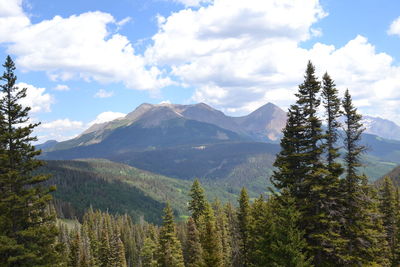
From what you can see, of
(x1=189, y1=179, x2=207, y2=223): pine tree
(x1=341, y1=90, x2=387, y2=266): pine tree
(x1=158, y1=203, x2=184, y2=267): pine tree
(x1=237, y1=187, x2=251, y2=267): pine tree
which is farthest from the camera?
(x1=189, y1=179, x2=207, y2=223): pine tree

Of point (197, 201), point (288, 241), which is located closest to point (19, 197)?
point (288, 241)

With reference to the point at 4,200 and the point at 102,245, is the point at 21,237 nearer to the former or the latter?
the point at 4,200

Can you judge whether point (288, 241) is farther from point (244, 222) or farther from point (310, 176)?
point (244, 222)

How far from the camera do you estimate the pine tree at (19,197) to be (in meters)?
27.4

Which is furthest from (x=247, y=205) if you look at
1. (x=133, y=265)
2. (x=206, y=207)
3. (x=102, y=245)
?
(x=133, y=265)

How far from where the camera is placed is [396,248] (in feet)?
195

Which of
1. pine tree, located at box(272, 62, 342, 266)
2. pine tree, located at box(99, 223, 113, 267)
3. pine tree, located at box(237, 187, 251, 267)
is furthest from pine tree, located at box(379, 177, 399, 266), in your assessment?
pine tree, located at box(99, 223, 113, 267)

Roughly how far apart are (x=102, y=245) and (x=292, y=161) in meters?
71.8

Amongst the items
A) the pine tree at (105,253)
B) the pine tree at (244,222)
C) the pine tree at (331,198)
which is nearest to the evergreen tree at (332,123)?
the pine tree at (331,198)

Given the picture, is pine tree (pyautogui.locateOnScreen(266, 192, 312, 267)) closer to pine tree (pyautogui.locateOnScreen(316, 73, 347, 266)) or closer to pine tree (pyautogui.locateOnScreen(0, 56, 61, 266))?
pine tree (pyautogui.locateOnScreen(316, 73, 347, 266))

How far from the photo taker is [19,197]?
27.4 meters

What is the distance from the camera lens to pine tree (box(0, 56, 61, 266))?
89.8ft

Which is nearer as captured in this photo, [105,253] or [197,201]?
[197,201]

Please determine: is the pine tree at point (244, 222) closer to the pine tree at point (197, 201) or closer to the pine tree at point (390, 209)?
the pine tree at point (197, 201)
